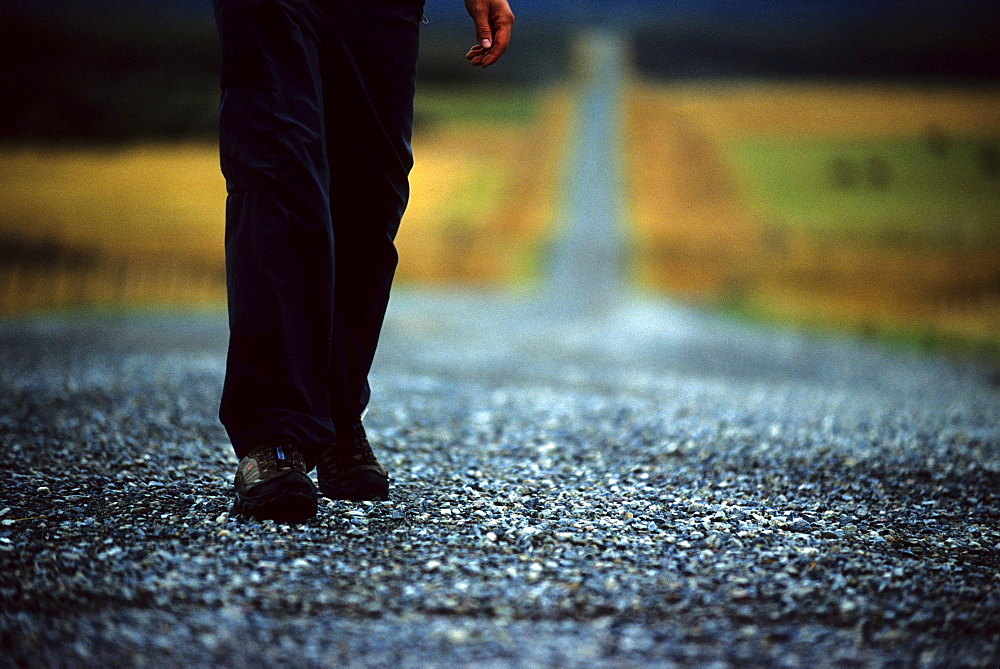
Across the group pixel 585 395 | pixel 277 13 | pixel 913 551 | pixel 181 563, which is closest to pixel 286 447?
pixel 181 563

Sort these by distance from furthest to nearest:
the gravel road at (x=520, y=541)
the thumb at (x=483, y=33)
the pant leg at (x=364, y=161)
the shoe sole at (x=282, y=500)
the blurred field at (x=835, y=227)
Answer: the blurred field at (x=835, y=227) → the thumb at (x=483, y=33) → the pant leg at (x=364, y=161) → the shoe sole at (x=282, y=500) → the gravel road at (x=520, y=541)

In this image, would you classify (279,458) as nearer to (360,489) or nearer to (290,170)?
(360,489)

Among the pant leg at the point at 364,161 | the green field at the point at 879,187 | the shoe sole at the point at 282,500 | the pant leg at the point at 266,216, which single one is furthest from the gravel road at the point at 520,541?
the green field at the point at 879,187

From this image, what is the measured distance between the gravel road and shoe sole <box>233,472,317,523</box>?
34 millimetres

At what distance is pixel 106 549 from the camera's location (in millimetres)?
1595

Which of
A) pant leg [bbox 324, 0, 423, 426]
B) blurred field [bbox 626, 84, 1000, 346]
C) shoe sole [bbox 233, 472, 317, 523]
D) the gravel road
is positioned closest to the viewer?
the gravel road

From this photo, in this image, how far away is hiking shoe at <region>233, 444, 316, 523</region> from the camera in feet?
5.72

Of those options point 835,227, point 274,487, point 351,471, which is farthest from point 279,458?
point 835,227

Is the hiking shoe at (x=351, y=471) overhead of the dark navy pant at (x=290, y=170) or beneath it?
beneath

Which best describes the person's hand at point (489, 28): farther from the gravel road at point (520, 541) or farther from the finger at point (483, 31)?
the gravel road at point (520, 541)

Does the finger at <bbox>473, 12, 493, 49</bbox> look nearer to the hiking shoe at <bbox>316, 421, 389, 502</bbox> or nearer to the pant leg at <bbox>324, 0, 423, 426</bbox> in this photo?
the pant leg at <bbox>324, 0, 423, 426</bbox>

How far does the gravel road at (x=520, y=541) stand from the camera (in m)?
1.26

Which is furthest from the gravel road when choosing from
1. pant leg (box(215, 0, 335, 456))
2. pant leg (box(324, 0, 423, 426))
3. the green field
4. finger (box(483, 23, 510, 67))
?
the green field

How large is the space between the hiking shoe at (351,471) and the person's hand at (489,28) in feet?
3.02
